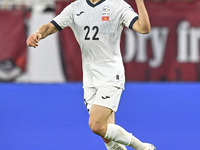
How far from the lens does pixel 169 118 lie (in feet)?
20.5

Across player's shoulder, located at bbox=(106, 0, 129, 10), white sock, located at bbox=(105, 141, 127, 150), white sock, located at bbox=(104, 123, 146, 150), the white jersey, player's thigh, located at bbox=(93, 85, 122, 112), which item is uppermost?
player's shoulder, located at bbox=(106, 0, 129, 10)

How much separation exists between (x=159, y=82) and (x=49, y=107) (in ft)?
9.56

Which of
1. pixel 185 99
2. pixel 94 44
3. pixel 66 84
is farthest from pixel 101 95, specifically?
pixel 66 84

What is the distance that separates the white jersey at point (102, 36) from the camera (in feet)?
13.3

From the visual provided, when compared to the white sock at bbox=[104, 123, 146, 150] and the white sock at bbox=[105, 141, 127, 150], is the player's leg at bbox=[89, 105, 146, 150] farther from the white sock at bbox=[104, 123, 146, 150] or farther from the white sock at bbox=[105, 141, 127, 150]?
the white sock at bbox=[105, 141, 127, 150]

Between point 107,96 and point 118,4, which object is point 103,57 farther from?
point 118,4

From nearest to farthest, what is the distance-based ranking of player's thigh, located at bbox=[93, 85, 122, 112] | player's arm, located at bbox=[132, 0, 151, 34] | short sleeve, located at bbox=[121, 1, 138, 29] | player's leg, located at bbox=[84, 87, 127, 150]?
player's arm, located at bbox=[132, 0, 151, 34] < short sleeve, located at bbox=[121, 1, 138, 29] < player's thigh, located at bbox=[93, 85, 122, 112] < player's leg, located at bbox=[84, 87, 127, 150]

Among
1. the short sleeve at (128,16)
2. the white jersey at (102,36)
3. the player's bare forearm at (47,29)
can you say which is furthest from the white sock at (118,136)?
the player's bare forearm at (47,29)

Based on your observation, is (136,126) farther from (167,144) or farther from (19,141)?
(19,141)

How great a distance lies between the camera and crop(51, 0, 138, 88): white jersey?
4.06 metres

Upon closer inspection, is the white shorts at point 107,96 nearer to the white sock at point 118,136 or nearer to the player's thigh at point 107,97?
the player's thigh at point 107,97

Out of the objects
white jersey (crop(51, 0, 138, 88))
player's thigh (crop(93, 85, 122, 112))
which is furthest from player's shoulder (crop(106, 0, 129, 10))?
player's thigh (crop(93, 85, 122, 112))

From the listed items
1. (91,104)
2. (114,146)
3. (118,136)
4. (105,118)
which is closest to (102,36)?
(91,104)

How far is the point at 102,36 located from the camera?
4.07m
